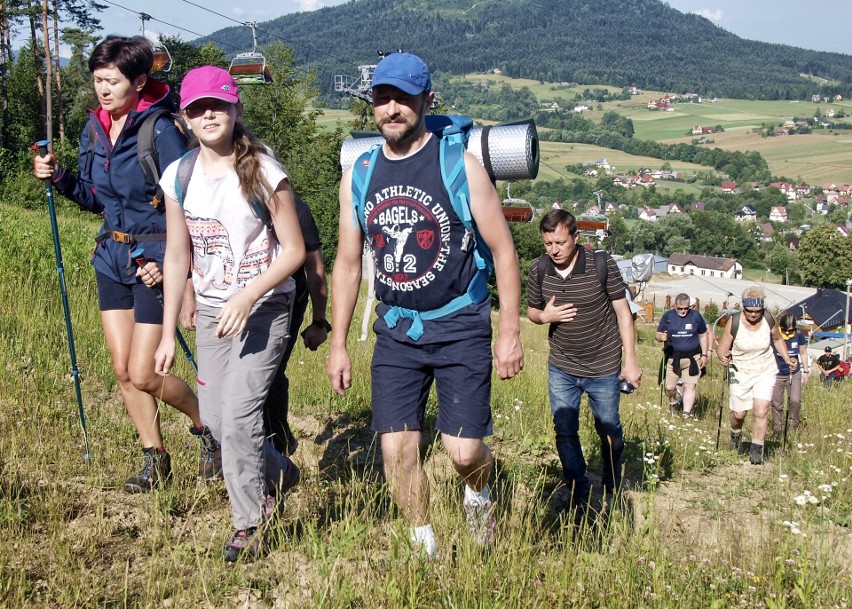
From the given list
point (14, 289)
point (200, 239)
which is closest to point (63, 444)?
point (200, 239)

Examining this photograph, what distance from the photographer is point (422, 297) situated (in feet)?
10.6

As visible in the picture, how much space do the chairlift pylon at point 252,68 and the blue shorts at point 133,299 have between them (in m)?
19.2

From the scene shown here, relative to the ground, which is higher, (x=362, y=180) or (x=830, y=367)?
(x=362, y=180)

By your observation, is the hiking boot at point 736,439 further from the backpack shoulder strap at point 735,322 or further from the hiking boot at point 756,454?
the backpack shoulder strap at point 735,322

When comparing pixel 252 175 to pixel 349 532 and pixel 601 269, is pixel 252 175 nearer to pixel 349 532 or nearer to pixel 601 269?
pixel 349 532

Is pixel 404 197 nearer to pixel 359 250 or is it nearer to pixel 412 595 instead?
pixel 359 250

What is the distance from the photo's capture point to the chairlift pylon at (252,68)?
74.5 feet

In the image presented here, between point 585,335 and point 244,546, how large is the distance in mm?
2480

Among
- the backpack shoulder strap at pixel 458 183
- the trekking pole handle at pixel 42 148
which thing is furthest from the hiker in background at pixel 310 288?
the trekking pole handle at pixel 42 148

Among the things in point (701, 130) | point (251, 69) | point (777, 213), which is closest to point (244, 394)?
point (251, 69)

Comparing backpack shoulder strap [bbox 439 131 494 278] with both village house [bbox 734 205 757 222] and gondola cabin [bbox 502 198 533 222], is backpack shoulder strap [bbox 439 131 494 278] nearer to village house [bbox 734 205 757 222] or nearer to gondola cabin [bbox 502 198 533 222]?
gondola cabin [bbox 502 198 533 222]

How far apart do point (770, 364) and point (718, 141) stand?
190683 millimetres

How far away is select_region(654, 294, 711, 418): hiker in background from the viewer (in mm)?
9945

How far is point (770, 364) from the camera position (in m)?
7.09
